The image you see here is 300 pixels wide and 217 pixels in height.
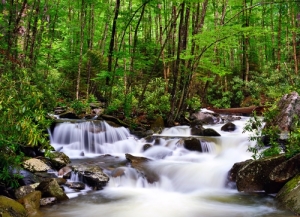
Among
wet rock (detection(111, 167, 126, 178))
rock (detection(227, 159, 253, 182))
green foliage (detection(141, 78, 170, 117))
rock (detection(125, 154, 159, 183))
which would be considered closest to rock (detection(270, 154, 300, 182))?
rock (detection(227, 159, 253, 182))

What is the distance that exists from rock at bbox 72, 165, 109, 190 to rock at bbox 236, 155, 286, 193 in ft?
11.0

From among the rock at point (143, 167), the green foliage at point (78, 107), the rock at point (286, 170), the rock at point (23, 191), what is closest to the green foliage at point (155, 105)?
the green foliage at point (78, 107)

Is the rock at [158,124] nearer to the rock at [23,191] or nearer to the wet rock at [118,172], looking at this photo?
the wet rock at [118,172]

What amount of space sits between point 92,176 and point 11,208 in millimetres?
2633

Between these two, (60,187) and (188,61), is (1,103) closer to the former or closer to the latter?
(60,187)

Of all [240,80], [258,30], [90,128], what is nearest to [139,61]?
[90,128]

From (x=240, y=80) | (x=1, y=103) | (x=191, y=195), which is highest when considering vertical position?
(x=240, y=80)

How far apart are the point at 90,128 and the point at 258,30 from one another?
6901 mm

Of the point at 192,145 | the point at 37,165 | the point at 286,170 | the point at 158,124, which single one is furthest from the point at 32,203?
the point at 158,124

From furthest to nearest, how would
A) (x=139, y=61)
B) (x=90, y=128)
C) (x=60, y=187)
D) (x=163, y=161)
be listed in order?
(x=139, y=61), (x=90, y=128), (x=163, y=161), (x=60, y=187)

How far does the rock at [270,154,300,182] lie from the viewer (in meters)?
6.51

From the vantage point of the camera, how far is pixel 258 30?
10078mm

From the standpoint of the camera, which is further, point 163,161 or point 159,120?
point 159,120

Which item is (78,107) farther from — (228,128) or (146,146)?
(228,128)
